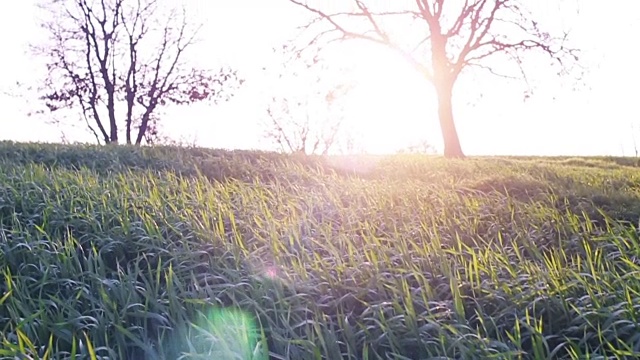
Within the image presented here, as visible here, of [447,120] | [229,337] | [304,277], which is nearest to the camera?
[229,337]

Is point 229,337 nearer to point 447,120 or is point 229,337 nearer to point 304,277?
point 304,277

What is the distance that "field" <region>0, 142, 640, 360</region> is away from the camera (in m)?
2.33

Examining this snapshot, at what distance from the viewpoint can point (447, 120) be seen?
1673 centimetres

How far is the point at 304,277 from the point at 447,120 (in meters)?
14.5

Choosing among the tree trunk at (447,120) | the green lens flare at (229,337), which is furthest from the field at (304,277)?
the tree trunk at (447,120)

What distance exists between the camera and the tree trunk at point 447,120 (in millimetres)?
16547

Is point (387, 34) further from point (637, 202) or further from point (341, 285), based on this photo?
point (341, 285)

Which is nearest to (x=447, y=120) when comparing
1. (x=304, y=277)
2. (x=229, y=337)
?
(x=304, y=277)

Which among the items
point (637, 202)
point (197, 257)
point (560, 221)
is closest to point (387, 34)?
point (637, 202)

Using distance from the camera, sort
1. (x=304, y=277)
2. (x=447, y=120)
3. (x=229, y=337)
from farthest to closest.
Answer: (x=447, y=120)
(x=304, y=277)
(x=229, y=337)

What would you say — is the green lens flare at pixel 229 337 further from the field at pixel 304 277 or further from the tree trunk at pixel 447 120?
the tree trunk at pixel 447 120

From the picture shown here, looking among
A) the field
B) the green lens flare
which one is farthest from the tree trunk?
the green lens flare

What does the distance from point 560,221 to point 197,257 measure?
2811mm

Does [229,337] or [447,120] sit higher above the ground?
→ [447,120]
